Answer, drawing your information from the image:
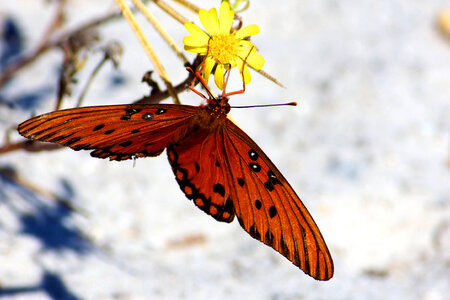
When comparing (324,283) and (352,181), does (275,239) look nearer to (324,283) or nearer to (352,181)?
(324,283)

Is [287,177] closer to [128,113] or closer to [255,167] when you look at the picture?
[255,167]

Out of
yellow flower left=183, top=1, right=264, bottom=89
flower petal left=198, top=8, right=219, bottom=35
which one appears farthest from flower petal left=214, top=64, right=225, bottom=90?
flower petal left=198, top=8, right=219, bottom=35

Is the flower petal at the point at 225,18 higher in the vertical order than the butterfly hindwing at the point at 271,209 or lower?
higher

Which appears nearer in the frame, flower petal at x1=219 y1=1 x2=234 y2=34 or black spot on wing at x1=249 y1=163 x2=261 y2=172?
flower petal at x1=219 y1=1 x2=234 y2=34

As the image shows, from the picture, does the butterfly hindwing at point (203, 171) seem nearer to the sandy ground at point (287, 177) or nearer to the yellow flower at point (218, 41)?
the yellow flower at point (218, 41)

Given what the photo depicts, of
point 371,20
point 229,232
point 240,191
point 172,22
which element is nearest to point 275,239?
point 240,191

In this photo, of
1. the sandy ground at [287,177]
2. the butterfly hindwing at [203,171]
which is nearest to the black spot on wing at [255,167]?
the butterfly hindwing at [203,171]

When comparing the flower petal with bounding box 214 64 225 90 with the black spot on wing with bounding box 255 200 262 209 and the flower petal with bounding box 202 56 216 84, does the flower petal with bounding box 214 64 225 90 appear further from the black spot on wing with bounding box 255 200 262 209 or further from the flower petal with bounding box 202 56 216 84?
the black spot on wing with bounding box 255 200 262 209
